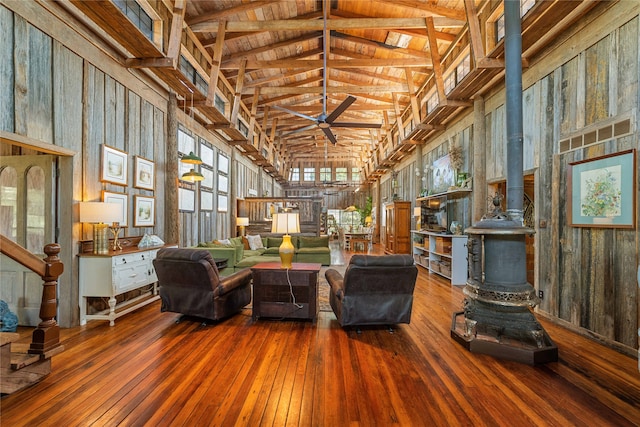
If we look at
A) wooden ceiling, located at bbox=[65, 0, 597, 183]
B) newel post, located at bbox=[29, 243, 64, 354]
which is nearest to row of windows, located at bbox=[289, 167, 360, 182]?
wooden ceiling, located at bbox=[65, 0, 597, 183]

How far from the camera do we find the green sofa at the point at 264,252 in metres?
5.67

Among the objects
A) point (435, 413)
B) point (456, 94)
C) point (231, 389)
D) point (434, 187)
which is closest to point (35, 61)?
point (231, 389)

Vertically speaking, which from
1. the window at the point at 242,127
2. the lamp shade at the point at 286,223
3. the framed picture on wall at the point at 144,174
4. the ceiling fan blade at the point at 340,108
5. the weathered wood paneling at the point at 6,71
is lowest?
the lamp shade at the point at 286,223

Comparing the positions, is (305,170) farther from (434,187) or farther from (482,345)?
(482,345)

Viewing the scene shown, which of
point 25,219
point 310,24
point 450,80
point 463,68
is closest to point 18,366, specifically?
point 25,219

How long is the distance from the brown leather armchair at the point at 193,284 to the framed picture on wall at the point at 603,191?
13.8ft

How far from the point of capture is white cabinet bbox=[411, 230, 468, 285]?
570 cm

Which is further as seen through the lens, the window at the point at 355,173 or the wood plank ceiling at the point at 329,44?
the window at the point at 355,173

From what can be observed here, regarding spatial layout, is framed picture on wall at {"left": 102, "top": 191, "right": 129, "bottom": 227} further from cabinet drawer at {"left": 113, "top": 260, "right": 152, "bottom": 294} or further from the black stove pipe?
the black stove pipe

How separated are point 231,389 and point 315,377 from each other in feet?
2.18

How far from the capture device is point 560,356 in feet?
8.93

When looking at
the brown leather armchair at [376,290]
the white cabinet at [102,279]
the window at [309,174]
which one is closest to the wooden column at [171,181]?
the white cabinet at [102,279]

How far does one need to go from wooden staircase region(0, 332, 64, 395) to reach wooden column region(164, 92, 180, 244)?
2.95 meters

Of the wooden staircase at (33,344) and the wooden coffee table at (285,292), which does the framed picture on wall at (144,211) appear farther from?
the wooden coffee table at (285,292)
